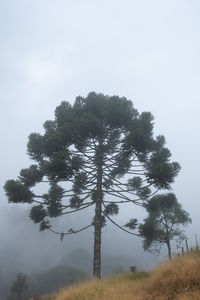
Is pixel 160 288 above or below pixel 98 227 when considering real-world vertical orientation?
below

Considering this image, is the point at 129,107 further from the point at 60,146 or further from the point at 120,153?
the point at 60,146

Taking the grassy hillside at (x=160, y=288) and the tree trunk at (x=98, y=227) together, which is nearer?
the grassy hillside at (x=160, y=288)

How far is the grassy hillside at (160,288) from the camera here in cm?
761

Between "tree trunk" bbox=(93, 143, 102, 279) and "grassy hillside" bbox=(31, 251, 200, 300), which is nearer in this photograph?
"grassy hillside" bbox=(31, 251, 200, 300)

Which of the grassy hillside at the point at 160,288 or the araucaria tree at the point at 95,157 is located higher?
the araucaria tree at the point at 95,157

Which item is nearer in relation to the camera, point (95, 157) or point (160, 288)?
point (160, 288)

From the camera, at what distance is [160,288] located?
8375 mm

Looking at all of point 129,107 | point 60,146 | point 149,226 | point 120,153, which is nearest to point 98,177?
point 120,153

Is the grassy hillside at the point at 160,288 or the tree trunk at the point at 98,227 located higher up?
the tree trunk at the point at 98,227

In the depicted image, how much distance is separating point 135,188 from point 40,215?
6196mm

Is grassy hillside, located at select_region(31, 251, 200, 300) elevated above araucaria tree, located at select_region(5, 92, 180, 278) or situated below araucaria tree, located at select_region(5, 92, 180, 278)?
below

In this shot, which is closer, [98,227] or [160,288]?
[160,288]

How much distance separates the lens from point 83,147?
16953 millimetres

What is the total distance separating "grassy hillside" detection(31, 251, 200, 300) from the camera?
7.61 meters
